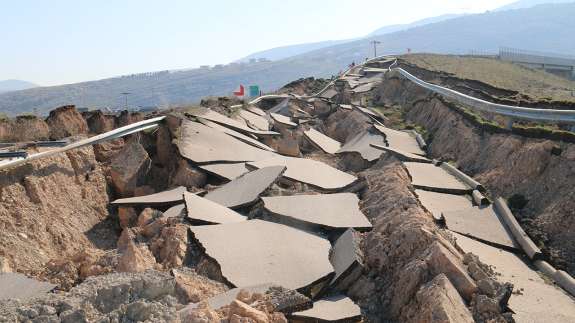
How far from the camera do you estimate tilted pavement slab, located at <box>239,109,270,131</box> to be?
1706 centimetres

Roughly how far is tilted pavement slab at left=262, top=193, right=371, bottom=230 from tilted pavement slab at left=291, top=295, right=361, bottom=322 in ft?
5.88

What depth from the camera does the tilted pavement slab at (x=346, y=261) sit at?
18.7ft

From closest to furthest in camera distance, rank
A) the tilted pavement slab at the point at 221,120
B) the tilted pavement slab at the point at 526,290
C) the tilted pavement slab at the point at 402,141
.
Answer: the tilted pavement slab at the point at 526,290
the tilted pavement slab at the point at 402,141
the tilted pavement slab at the point at 221,120

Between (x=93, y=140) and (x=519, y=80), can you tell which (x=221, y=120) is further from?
(x=519, y=80)

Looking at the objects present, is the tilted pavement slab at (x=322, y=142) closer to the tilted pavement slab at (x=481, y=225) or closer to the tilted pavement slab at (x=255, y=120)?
the tilted pavement slab at (x=255, y=120)

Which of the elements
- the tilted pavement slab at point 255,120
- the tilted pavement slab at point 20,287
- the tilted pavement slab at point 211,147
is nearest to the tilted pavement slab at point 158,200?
the tilted pavement slab at point 211,147

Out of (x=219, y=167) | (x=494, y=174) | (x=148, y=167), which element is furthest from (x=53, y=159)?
(x=494, y=174)

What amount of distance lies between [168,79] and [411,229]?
429 ft

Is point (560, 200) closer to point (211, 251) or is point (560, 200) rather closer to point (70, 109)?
point (211, 251)

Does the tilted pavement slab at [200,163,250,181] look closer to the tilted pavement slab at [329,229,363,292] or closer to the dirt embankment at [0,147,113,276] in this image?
the dirt embankment at [0,147,113,276]

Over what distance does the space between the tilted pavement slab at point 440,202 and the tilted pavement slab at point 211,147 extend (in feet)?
14.4

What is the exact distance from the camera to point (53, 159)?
8.70 m

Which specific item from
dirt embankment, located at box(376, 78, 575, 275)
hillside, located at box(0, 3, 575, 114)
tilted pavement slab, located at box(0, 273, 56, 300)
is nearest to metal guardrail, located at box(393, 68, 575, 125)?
dirt embankment, located at box(376, 78, 575, 275)

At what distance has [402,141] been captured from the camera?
1403cm
